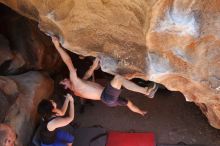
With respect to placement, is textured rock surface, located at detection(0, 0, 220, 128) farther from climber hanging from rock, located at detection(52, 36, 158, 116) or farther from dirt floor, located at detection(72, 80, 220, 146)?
dirt floor, located at detection(72, 80, 220, 146)

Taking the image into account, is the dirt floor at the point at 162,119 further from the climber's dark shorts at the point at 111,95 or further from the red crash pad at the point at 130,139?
the climber's dark shorts at the point at 111,95

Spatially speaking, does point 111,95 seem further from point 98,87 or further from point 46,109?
point 46,109

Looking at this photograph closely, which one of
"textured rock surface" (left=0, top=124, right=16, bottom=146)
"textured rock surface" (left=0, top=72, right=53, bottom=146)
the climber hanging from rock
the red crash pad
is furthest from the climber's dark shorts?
"textured rock surface" (left=0, top=124, right=16, bottom=146)

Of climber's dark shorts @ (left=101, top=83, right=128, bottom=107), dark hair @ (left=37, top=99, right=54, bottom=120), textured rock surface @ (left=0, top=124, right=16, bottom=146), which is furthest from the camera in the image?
climber's dark shorts @ (left=101, top=83, right=128, bottom=107)

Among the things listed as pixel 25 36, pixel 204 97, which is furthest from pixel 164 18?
pixel 25 36

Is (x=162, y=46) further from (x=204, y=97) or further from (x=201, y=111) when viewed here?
(x=201, y=111)

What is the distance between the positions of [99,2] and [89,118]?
7.14 ft

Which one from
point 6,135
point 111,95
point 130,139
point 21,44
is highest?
point 111,95

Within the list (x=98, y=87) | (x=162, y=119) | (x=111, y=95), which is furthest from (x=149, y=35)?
(x=162, y=119)

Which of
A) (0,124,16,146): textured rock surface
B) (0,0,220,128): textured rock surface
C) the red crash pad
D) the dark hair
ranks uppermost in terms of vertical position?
(0,0,220,128): textured rock surface

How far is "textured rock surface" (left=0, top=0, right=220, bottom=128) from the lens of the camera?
3045mm

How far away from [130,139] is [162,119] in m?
0.53

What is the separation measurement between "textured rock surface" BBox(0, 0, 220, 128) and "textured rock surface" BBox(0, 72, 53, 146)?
922 mm

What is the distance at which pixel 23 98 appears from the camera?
14.9 feet
